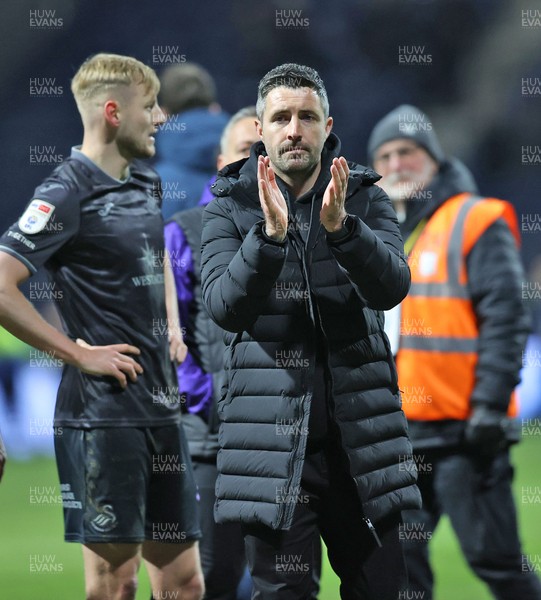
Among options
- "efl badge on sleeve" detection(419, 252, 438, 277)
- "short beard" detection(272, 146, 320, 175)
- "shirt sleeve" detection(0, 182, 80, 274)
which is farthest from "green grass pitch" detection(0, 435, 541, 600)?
"short beard" detection(272, 146, 320, 175)

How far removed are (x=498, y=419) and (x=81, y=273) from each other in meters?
1.76

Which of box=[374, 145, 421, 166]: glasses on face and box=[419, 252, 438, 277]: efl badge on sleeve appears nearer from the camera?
box=[419, 252, 438, 277]: efl badge on sleeve

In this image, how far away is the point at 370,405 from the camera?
9.77 feet

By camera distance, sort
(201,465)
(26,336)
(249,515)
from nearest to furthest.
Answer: (249,515)
(26,336)
(201,465)

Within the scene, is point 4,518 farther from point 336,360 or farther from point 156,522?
point 336,360

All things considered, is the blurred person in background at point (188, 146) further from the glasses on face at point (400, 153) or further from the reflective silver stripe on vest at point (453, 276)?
the reflective silver stripe on vest at point (453, 276)

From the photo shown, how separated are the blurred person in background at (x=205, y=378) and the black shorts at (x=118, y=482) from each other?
0.45m

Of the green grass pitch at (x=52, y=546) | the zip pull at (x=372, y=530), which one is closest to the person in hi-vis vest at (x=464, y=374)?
the green grass pitch at (x=52, y=546)

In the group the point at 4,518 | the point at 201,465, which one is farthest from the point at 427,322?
the point at 4,518

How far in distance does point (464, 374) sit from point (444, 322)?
0.22 metres

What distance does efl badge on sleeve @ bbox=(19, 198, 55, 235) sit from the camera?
3.66 meters

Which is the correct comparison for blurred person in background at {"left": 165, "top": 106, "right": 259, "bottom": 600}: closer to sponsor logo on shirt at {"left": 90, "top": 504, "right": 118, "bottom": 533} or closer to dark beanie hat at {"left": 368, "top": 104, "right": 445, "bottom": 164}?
sponsor logo on shirt at {"left": 90, "top": 504, "right": 118, "bottom": 533}

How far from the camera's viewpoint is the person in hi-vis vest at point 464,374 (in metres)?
4.55

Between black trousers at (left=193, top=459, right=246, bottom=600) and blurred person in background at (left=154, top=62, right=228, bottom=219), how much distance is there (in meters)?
Result: 1.66
